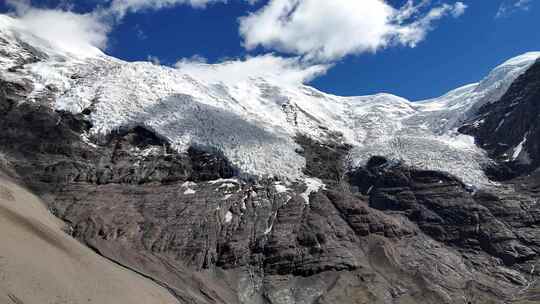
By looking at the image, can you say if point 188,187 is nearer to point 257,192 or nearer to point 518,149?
point 257,192

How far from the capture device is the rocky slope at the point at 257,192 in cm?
11019

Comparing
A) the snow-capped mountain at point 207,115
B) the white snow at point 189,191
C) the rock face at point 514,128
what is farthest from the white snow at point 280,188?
the rock face at point 514,128

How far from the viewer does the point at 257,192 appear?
13212 centimetres

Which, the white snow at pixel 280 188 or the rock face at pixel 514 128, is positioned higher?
the rock face at pixel 514 128

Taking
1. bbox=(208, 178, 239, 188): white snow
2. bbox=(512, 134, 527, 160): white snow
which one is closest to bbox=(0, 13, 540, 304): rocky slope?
bbox=(208, 178, 239, 188): white snow

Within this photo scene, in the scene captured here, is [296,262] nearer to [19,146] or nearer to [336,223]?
[336,223]

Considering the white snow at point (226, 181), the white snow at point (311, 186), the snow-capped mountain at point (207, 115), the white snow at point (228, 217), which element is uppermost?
the snow-capped mountain at point (207, 115)

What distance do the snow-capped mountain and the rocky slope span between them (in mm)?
565

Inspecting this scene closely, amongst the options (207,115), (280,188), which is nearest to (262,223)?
(280,188)

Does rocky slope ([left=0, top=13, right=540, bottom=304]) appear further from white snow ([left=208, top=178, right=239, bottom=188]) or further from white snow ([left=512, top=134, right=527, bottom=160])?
white snow ([left=512, top=134, right=527, bottom=160])

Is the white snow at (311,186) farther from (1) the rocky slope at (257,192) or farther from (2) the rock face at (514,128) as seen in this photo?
(2) the rock face at (514,128)

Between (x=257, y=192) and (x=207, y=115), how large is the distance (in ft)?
117

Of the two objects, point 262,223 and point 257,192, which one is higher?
point 257,192

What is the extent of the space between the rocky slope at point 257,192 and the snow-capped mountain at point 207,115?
A: 57 cm
